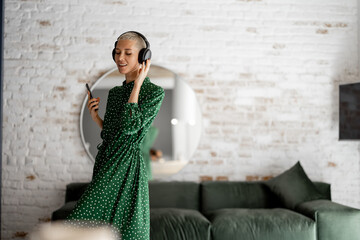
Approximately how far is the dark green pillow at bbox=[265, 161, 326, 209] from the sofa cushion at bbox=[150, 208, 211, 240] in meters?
0.88

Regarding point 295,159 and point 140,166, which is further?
point 295,159

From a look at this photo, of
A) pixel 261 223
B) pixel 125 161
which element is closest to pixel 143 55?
pixel 125 161

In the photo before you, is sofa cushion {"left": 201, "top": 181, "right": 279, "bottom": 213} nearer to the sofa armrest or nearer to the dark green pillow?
the dark green pillow

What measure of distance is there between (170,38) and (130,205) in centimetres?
269

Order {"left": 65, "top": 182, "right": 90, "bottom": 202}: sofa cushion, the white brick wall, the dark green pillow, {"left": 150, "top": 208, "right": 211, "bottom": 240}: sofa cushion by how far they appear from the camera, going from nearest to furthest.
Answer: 1. {"left": 150, "top": 208, "right": 211, "bottom": 240}: sofa cushion
2. the dark green pillow
3. {"left": 65, "top": 182, "right": 90, "bottom": 202}: sofa cushion
4. the white brick wall

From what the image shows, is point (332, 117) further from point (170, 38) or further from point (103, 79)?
point (103, 79)

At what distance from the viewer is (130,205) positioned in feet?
4.90

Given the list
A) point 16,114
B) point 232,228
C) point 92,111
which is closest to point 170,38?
point 16,114

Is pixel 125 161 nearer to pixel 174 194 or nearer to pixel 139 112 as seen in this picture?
pixel 139 112

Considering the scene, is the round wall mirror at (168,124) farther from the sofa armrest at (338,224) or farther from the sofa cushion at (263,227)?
the sofa armrest at (338,224)

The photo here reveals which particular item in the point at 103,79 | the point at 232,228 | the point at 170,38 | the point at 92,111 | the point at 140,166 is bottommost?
the point at 232,228

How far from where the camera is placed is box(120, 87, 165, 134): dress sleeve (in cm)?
151

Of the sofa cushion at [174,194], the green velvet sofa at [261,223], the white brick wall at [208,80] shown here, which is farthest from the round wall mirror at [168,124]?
the green velvet sofa at [261,223]

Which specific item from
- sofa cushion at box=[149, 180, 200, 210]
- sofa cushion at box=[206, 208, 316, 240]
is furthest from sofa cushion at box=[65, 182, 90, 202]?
sofa cushion at box=[206, 208, 316, 240]
